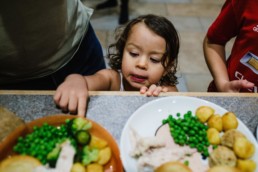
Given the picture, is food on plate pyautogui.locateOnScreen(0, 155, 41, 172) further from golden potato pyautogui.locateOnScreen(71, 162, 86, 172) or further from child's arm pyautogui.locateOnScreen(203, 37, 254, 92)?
child's arm pyautogui.locateOnScreen(203, 37, 254, 92)

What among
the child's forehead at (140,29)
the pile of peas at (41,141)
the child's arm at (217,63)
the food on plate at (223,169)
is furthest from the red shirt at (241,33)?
the pile of peas at (41,141)

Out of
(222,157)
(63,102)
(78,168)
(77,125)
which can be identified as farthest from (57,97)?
(222,157)

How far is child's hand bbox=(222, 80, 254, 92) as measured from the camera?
92cm

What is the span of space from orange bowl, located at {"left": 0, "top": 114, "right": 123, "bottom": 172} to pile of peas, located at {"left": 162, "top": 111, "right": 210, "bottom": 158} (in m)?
0.18

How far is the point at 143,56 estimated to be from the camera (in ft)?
3.48

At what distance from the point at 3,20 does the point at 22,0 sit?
9cm

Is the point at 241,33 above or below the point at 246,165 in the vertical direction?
above

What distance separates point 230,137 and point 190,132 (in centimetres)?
11

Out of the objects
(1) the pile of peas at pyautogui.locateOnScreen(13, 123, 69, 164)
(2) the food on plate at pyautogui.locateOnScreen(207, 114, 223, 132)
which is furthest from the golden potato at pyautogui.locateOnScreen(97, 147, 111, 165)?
(2) the food on plate at pyautogui.locateOnScreen(207, 114, 223, 132)

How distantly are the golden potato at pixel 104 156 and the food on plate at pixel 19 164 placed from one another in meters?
0.14

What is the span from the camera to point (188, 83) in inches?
91.4

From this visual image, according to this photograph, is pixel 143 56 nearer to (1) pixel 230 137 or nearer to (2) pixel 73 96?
(2) pixel 73 96

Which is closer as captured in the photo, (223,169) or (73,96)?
(223,169)

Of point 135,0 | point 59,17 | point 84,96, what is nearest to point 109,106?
point 84,96
